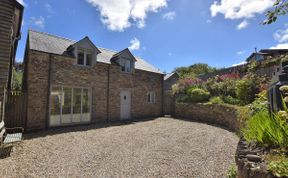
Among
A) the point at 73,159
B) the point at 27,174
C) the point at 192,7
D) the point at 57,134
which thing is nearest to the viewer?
the point at 27,174

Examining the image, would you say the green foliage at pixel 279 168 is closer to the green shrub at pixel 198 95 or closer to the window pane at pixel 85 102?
the window pane at pixel 85 102

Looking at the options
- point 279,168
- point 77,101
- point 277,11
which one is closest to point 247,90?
point 277,11

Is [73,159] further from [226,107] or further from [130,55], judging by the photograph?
[130,55]

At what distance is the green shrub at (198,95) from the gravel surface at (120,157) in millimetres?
7221

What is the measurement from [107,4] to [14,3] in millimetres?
6118

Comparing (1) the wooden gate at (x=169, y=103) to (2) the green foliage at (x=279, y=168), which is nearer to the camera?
(2) the green foliage at (x=279, y=168)

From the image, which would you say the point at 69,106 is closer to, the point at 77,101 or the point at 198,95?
the point at 77,101

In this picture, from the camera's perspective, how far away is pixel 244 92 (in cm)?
1105

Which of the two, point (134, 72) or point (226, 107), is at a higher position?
point (134, 72)

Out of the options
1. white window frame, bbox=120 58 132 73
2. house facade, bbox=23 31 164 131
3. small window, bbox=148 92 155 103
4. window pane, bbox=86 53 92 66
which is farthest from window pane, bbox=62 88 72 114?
small window, bbox=148 92 155 103

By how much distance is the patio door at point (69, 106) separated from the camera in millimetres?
11148

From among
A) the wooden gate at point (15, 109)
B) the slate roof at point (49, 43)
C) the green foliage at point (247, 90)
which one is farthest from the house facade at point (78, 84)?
the green foliage at point (247, 90)

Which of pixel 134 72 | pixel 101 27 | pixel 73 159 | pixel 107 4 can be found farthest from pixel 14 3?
pixel 134 72

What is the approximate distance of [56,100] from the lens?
11.3 m
